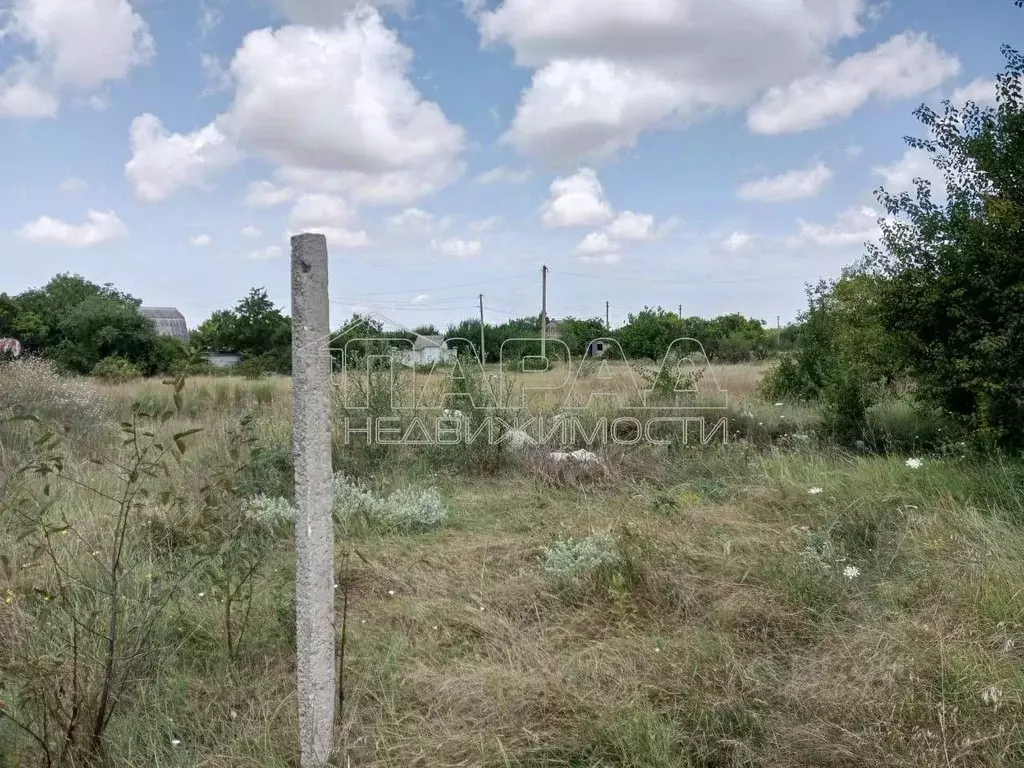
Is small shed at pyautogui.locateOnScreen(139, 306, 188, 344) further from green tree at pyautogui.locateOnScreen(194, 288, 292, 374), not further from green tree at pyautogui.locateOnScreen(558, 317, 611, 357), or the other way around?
green tree at pyautogui.locateOnScreen(558, 317, 611, 357)

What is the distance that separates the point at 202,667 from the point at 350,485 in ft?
9.25

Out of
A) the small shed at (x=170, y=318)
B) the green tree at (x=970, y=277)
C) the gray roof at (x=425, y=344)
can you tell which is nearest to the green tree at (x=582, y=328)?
the gray roof at (x=425, y=344)

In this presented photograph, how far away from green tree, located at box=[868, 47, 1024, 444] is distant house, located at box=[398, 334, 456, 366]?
423 cm

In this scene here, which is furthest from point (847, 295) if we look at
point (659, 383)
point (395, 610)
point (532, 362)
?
point (395, 610)

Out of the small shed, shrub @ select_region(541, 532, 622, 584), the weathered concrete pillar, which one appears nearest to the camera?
the weathered concrete pillar

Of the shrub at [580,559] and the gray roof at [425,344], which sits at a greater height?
the gray roof at [425,344]

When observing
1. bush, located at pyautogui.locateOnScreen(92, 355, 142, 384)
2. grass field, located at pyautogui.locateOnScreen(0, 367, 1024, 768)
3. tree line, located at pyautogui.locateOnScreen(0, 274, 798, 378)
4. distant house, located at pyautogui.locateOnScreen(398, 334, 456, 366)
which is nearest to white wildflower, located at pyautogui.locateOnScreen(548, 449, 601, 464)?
grass field, located at pyautogui.locateOnScreen(0, 367, 1024, 768)

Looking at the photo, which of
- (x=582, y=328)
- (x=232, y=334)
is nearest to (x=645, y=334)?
(x=582, y=328)

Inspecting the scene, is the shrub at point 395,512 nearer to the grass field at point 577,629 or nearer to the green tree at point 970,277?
the grass field at point 577,629

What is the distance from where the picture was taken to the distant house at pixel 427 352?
7.49 m

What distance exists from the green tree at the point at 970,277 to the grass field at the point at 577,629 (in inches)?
24.6

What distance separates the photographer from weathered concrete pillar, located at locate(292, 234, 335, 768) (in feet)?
6.09

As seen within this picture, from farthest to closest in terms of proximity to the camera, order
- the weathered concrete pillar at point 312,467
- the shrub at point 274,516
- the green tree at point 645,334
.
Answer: the green tree at point 645,334 → the shrub at point 274,516 → the weathered concrete pillar at point 312,467

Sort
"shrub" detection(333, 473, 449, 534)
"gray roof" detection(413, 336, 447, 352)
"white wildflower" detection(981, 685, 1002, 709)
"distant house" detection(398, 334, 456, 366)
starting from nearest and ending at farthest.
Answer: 1. "white wildflower" detection(981, 685, 1002, 709)
2. "shrub" detection(333, 473, 449, 534)
3. "distant house" detection(398, 334, 456, 366)
4. "gray roof" detection(413, 336, 447, 352)
